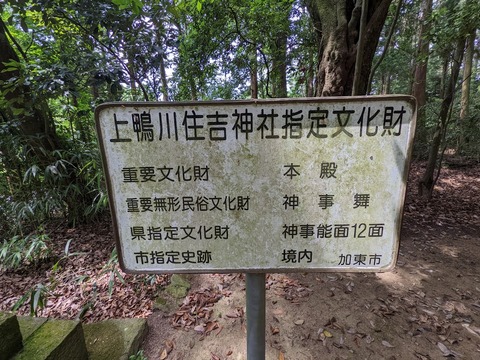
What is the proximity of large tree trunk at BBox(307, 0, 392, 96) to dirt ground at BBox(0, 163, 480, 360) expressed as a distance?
6.48ft

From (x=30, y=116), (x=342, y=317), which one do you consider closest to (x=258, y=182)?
(x=342, y=317)

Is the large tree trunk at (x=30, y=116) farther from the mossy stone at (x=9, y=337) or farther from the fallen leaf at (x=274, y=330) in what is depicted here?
the fallen leaf at (x=274, y=330)

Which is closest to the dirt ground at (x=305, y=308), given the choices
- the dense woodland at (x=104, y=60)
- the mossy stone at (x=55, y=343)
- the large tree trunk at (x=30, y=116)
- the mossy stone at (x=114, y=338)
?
the mossy stone at (x=114, y=338)

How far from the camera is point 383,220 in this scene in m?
1.14

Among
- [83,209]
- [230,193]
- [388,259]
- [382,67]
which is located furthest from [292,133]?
[382,67]

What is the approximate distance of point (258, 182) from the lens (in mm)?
1122

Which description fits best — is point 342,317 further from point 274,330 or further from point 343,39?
point 343,39

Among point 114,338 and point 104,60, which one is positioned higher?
point 104,60

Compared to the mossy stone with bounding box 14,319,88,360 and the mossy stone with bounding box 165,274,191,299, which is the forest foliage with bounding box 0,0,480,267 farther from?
the mossy stone with bounding box 14,319,88,360

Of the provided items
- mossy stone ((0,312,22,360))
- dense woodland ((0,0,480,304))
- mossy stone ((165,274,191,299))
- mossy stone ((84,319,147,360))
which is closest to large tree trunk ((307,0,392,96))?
dense woodland ((0,0,480,304))

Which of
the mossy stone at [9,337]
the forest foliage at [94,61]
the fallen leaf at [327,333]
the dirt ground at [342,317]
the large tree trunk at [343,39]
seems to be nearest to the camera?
the mossy stone at [9,337]

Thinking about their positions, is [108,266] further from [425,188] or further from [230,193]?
[425,188]

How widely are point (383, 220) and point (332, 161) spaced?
14.1 inches

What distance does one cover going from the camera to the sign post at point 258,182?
1062 millimetres
